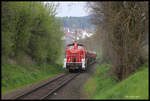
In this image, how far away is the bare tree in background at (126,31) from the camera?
15492 millimetres

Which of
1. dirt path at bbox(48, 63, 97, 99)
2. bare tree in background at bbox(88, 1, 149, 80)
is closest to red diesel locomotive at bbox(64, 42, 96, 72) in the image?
dirt path at bbox(48, 63, 97, 99)

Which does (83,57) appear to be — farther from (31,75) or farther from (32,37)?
(31,75)

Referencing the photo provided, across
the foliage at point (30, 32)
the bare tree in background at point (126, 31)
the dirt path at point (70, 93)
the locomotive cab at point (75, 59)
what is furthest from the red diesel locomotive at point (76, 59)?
the bare tree in background at point (126, 31)

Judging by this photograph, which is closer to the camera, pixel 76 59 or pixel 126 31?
pixel 126 31

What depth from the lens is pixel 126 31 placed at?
1555 cm

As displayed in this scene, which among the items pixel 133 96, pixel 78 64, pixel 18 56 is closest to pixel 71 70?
pixel 78 64

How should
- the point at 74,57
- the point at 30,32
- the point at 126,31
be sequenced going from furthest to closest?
the point at 74,57
the point at 30,32
the point at 126,31

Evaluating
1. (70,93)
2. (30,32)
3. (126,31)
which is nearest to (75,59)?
(30,32)

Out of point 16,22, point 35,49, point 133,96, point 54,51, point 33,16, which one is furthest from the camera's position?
point 54,51

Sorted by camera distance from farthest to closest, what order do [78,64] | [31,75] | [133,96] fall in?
[78,64] < [31,75] < [133,96]

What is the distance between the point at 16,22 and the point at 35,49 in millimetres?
7878

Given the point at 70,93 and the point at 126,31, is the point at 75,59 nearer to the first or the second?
the point at 70,93

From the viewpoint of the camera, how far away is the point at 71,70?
3356cm

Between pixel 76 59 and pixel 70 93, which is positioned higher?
pixel 76 59
